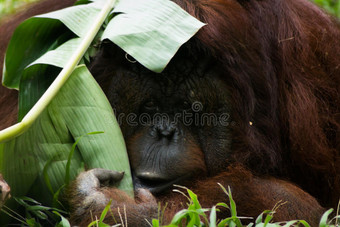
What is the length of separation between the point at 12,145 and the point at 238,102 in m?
1.24

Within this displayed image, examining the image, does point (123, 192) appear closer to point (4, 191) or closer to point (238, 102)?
point (4, 191)

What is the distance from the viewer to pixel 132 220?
2385 mm

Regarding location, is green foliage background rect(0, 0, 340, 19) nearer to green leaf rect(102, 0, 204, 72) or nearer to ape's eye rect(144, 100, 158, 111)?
green leaf rect(102, 0, 204, 72)

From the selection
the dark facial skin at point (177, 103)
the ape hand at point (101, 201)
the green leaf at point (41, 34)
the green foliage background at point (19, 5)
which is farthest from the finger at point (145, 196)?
the green foliage background at point (19, 5)

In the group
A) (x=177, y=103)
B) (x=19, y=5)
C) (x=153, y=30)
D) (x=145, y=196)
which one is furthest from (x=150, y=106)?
(x=19, y=5)

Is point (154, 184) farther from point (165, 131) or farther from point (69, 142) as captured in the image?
point (69, 142)

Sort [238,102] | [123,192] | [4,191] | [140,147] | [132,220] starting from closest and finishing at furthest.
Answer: [4,191], [132,220], [123,192], [140,147], [238,102]

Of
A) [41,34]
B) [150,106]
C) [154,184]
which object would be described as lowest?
[154,184]

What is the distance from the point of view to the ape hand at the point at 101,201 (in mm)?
2418

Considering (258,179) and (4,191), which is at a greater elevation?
(4,191)

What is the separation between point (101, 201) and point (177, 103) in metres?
0.75

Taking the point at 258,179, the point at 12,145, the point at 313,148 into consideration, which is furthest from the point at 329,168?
the point at 12,145

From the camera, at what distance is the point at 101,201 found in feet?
8.02

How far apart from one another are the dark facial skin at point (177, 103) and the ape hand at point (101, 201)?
0.31m
